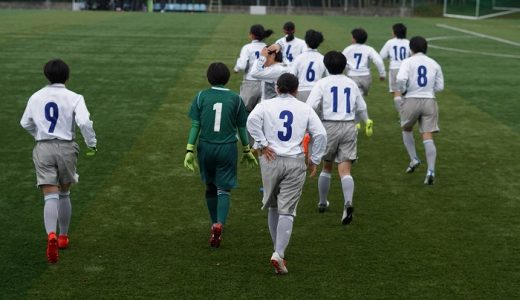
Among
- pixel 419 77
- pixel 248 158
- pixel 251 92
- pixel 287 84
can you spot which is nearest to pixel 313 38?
pixel 251 92

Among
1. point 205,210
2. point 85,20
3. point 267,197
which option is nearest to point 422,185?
point 205,210

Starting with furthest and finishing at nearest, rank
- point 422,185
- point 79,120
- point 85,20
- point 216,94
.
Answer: point 85,20 → point 422,185 → point 216,94 → point 79,120

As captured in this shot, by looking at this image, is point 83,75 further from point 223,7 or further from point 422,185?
point 223,7

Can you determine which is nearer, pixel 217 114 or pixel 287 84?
pixel 287 84

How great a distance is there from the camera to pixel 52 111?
27.4 ft

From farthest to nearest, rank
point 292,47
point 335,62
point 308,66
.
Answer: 1. point 292,47
2. point 308,66
3. point 335,62

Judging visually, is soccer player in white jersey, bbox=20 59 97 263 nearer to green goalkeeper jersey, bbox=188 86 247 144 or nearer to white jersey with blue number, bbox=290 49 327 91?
green goalkeeper jersey, bbox=188 86 247 144

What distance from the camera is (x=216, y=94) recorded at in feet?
28.9

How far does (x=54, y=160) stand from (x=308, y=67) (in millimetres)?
4953

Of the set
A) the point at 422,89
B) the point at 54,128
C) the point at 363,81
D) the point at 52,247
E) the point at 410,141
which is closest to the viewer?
the point at 52,247

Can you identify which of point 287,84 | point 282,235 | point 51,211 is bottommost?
point 282,235

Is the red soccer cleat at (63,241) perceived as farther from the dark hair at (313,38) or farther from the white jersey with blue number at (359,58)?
the white jersey with blue number at (359,58)

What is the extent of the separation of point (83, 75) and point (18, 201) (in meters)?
11.6

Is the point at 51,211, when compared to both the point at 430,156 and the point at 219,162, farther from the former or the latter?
the point at 430,156
